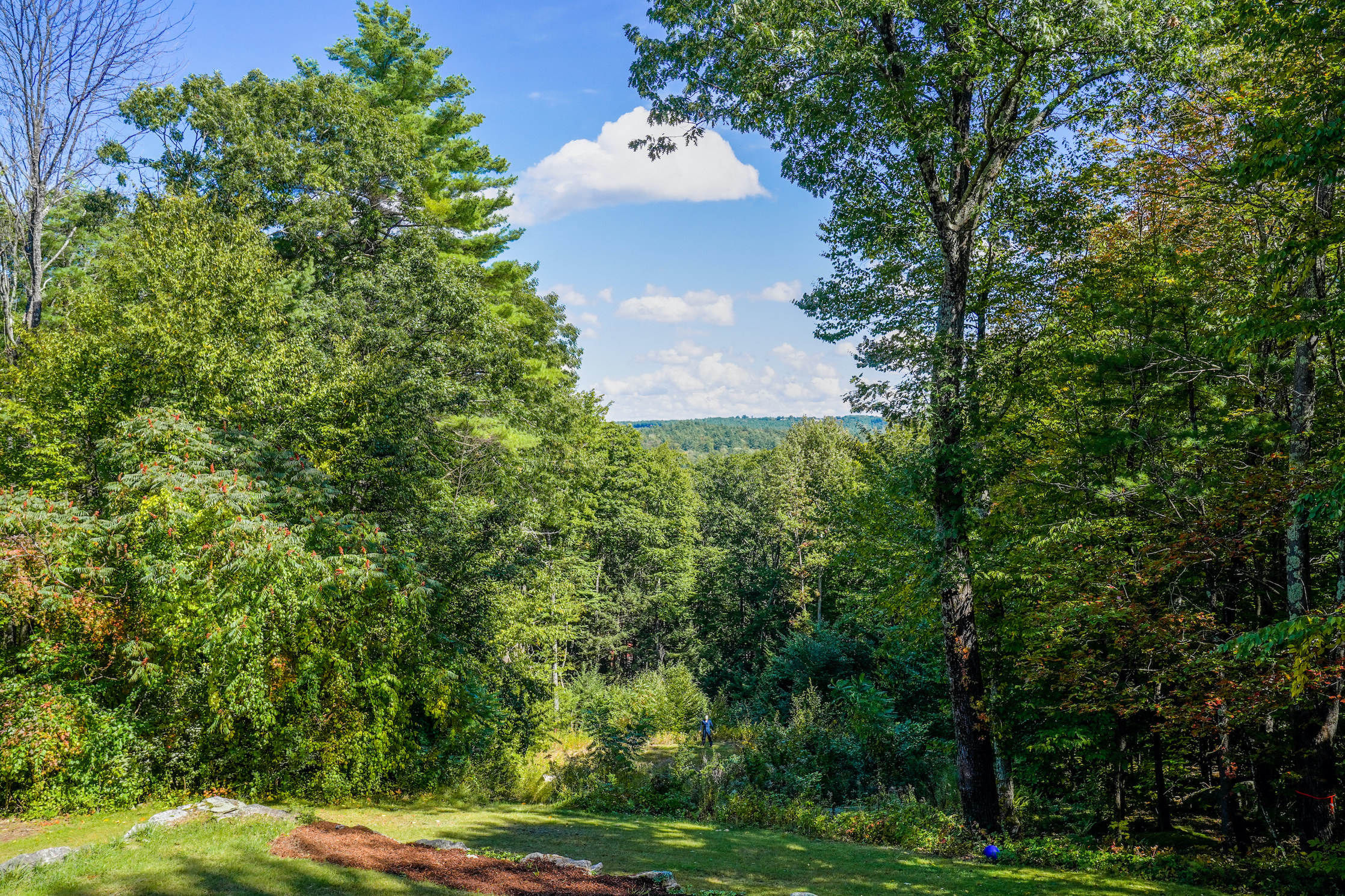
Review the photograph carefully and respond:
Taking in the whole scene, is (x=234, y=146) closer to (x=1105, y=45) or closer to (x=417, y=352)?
(x=417, y=352)

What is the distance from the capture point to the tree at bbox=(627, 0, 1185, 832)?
8.55 metres

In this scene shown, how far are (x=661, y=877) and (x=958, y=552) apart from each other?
239 inches

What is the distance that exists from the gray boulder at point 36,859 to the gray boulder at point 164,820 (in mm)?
628

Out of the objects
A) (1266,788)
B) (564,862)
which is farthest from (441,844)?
(1266,788)

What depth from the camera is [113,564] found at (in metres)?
9.94

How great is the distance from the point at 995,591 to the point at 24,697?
14070 millimetres

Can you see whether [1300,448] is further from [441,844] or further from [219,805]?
[219,805]

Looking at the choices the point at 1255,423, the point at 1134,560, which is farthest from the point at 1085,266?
the point at 1134,560

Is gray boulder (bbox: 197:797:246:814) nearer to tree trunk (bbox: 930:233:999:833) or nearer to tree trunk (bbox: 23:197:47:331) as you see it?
tree trunk (bbox: 930:233:999:833)

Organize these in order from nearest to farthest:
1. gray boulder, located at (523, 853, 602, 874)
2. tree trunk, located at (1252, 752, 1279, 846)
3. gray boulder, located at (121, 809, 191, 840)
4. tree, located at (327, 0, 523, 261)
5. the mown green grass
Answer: the mown green grass → gray boulder, located at (121, 809, 191, 840) → gray boulder, located at (523, 853, 602, 874) → tree trunk, located at (1252, 752, 1279, 846) → tree, located at (327, 0, 523, 261)

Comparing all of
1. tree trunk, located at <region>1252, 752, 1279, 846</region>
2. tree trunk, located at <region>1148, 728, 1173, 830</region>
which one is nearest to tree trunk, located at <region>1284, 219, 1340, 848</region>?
tree trunk, located at <region>1252, 752, 1279, 846</region>

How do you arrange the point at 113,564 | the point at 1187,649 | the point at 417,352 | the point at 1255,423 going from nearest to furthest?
the point at 1255,423
the point at 1187,649
the point at 113,564
the point at 417,352

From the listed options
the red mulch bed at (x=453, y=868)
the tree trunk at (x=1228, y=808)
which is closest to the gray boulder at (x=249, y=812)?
the red mulch bed at (x=453, y=868)

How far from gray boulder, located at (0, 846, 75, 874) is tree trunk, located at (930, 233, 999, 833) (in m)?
10.1
